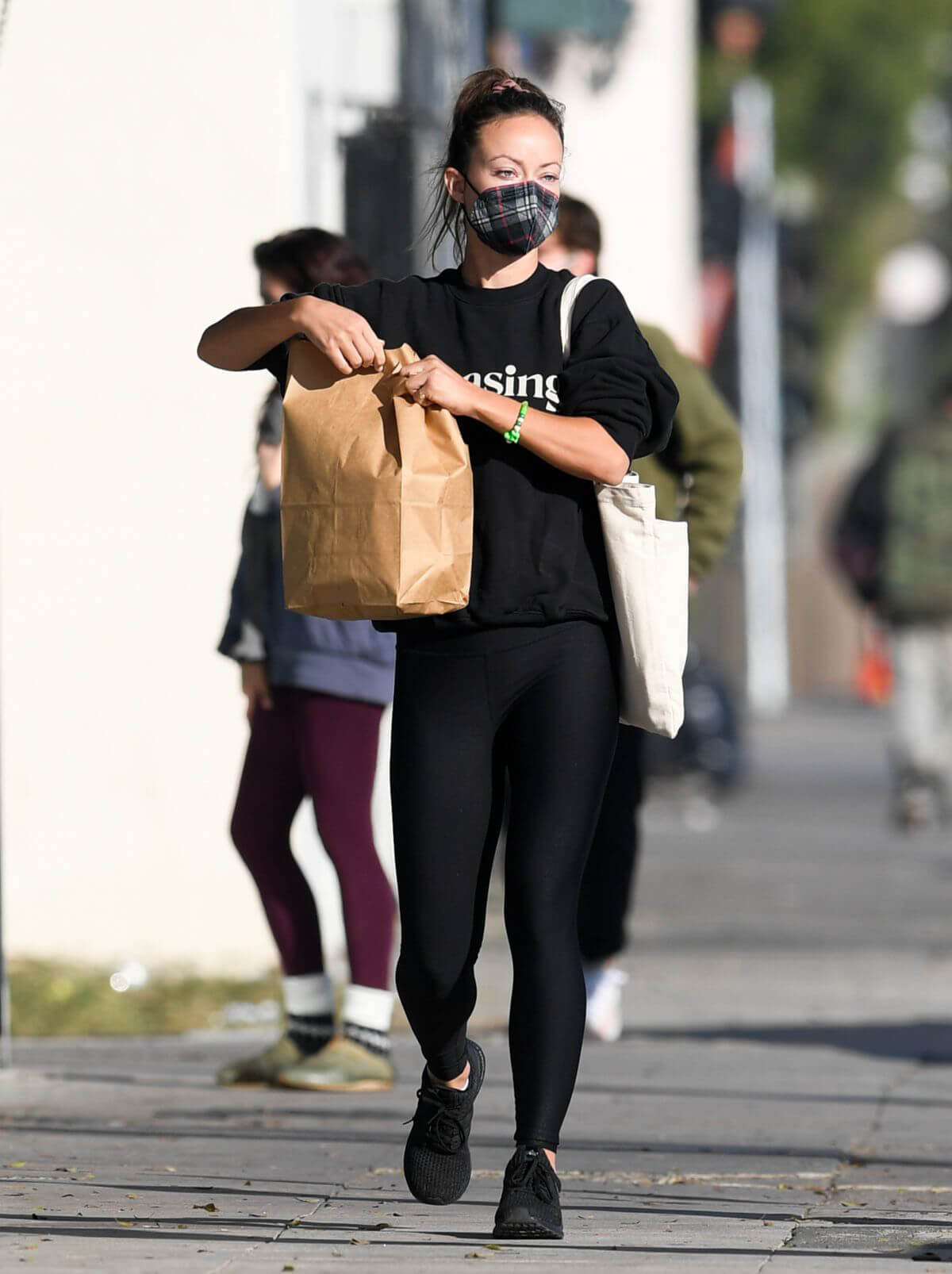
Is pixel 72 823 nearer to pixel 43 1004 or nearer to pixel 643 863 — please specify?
pixel 43 1004

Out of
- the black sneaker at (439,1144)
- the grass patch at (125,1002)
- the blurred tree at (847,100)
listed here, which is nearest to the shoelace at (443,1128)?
the black sneaker at (439,1144)

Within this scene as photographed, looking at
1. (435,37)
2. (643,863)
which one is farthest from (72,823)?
(643,863)

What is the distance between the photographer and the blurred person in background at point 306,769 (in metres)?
5.86

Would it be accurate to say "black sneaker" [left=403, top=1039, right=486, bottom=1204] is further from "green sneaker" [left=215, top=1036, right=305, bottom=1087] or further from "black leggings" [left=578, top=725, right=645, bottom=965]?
"black leggings" [left=578, top=725, right=645, bottom=965]

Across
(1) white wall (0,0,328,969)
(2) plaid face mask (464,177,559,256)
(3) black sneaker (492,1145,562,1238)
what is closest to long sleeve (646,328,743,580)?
(1) white wall (0,0,328,969)

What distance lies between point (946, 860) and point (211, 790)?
500cm

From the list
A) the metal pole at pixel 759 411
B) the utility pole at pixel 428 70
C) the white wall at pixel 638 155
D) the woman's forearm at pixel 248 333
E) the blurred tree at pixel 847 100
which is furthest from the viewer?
the blurred tree at pixel 847 100

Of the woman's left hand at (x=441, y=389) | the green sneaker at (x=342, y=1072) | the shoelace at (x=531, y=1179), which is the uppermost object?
the woman's left hand at (x=441, y=389)

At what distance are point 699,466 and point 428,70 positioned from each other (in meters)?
3.57

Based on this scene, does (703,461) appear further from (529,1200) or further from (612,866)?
(529,1200)

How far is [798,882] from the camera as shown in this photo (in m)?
11.1

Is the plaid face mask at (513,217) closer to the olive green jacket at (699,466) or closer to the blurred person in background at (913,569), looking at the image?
the olive green jacket at (699,466)

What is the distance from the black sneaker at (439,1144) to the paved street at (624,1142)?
54 millimetres

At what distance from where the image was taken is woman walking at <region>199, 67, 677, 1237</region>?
13.7ft
